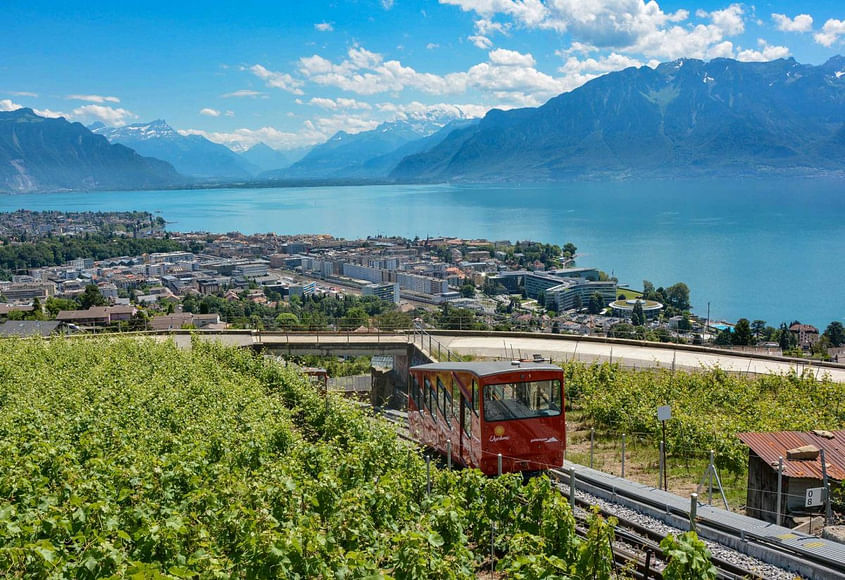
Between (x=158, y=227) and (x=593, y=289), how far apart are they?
4954 inches

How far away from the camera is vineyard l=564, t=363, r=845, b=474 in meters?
12.5

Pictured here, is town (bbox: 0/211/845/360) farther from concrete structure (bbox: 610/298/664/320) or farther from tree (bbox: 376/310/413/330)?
concrete structure (bbox: 610/298/664/320)

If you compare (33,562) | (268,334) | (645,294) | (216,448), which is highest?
(33,562)

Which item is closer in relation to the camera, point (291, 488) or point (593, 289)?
point (291, 488)

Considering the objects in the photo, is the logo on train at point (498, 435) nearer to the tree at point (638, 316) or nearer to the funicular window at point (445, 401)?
the funicular window at point (445, 401)

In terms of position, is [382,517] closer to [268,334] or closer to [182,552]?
[182,552]

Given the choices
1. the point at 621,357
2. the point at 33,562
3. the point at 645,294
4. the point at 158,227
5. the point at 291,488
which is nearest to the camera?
the point at 33,562

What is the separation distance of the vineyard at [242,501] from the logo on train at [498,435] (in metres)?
1.18

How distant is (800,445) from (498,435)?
4.22m

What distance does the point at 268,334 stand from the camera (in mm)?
27172

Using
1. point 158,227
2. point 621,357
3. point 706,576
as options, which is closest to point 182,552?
point 706,576

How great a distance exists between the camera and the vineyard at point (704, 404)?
41.0ft

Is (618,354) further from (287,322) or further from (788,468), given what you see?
(287,322)

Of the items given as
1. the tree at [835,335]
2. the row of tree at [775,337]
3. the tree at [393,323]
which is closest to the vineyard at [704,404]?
the tree at [393,323]
